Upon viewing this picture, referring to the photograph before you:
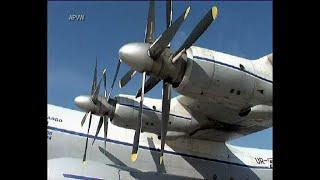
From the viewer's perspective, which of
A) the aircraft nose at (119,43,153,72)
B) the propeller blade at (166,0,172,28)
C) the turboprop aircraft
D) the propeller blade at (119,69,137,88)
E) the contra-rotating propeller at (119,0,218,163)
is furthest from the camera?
the propeller blade at (119,69,137,88)

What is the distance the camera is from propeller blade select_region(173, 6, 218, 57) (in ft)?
25.6

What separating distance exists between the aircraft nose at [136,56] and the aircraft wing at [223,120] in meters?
2.82

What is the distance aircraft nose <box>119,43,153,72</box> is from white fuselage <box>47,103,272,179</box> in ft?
12.9

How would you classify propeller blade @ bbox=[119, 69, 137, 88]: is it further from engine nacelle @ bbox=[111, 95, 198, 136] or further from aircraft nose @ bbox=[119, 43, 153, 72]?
aircraft nose @ bbox=[119, 43, 153, 72]

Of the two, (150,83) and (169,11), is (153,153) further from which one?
(169,11)

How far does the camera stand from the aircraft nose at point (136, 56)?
8734mm

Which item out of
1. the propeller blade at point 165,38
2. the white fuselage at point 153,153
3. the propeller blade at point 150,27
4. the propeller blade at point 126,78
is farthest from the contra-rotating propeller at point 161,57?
the white fuselage at point 153,153

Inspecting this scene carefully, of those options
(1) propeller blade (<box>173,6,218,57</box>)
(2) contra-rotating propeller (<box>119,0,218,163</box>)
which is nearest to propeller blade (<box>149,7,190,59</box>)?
(2) contra-rotating propeller (<box>119,0,218,163</box>)
